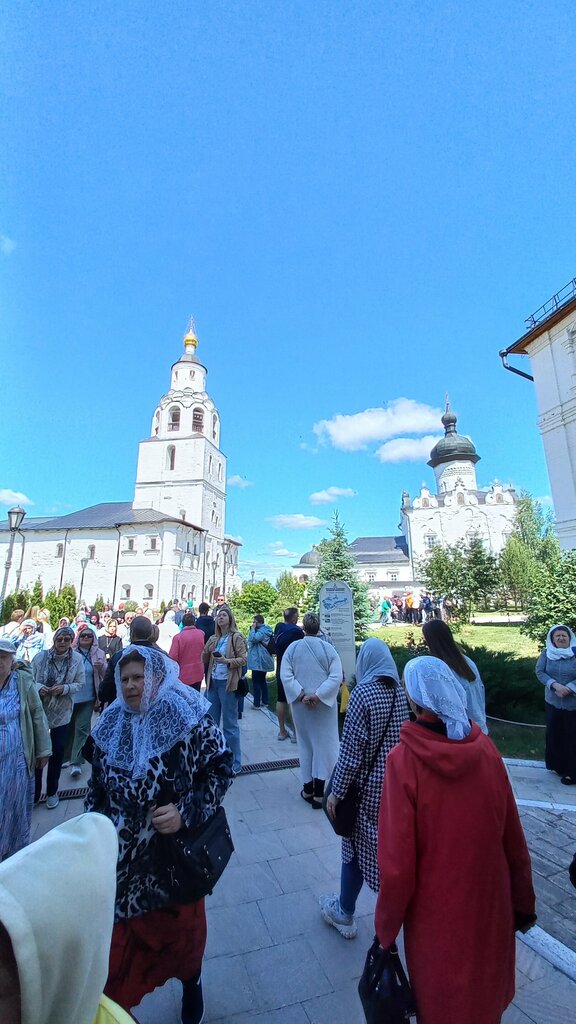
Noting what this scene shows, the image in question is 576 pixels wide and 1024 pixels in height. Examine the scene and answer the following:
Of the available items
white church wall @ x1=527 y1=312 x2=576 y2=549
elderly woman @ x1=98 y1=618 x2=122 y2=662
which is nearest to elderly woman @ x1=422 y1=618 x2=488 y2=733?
elderly woman @ x1=98 y1=618 x2=122 y2=662

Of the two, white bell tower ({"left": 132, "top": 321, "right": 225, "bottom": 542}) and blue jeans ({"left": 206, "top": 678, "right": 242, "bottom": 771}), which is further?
white bell tower ({"left": 132, "top": 321, "right": 225, "bottom": 542})

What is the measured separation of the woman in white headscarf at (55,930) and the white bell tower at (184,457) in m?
49.0

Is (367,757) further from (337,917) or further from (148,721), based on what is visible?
(148,721)

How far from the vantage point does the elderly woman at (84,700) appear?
5.94 m

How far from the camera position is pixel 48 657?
5344mm

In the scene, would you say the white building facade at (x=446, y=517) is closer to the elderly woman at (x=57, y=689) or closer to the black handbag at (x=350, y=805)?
the elderly woman at (x=57, y=689)

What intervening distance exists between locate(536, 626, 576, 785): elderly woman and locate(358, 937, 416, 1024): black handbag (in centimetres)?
455

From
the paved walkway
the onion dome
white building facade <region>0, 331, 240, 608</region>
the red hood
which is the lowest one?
the paved walkway

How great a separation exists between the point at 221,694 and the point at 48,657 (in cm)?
220

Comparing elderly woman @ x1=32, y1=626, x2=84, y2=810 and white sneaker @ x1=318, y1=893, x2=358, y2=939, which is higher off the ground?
elderly woman @ x1=32, y1=626, x2=84, y2=810

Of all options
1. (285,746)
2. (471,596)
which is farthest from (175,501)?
(285,746)

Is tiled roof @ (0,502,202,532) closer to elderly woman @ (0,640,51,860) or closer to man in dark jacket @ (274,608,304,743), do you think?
man in dark jacket @ (274,608,304,743)

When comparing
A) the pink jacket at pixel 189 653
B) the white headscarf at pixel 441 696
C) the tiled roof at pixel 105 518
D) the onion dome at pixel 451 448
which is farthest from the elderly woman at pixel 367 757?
the onion dome at pixel 451 448

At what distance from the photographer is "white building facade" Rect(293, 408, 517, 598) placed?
59594 millimetres
